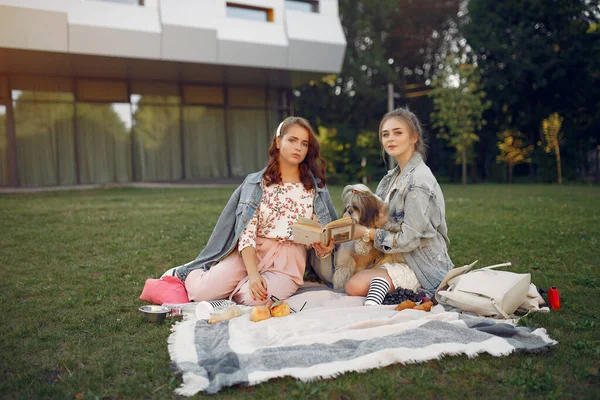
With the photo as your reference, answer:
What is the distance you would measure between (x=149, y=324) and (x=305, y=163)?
1930mm

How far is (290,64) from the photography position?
19.8 meters

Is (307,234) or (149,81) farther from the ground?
(149,81)

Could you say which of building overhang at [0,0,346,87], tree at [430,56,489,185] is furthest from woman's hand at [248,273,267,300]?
tree at [430,56,489,185]

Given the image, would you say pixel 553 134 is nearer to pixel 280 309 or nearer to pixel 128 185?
pixel 128 185

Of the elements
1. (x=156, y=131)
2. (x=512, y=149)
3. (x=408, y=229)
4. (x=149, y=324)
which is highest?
(x=156, y=131)

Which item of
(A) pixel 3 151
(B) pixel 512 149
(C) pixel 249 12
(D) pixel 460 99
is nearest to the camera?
(A) pixel 3 151

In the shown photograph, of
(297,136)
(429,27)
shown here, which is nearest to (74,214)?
(297,136)

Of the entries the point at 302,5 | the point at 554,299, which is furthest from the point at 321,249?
the point at 302,5

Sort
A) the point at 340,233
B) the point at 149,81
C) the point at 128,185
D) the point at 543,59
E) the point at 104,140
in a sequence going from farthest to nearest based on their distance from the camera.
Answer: the point at 543,59, the point at 149,81, the point at 104,140, the point at 128,185, the point at 340,233

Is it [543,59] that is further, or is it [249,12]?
[543,59]

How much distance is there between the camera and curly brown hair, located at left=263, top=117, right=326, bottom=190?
442 centimetres

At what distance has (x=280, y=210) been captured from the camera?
4.59 metres

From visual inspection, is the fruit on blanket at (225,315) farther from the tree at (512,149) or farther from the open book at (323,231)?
the tree at (512,149)

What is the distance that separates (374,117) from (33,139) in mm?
18389
